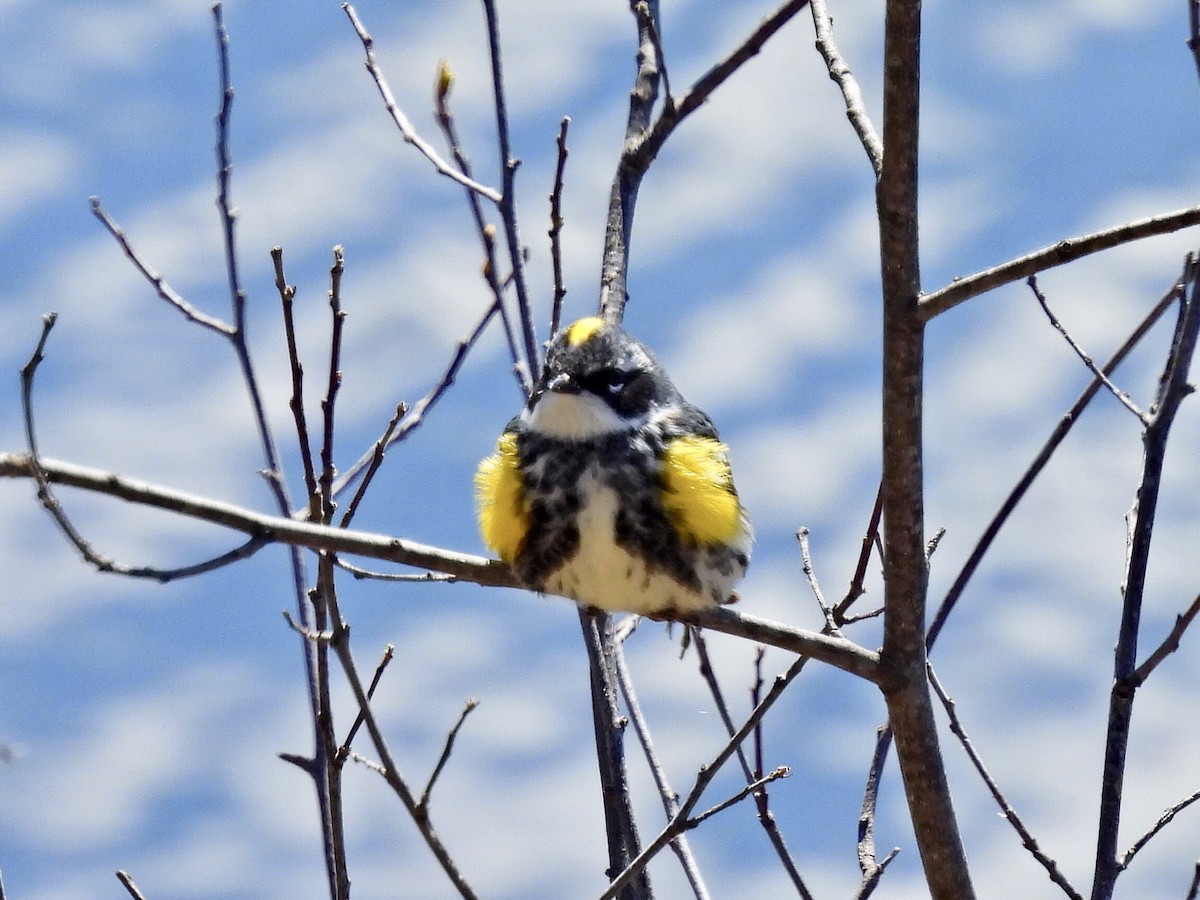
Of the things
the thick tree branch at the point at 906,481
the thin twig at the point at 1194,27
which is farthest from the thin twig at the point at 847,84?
the thin twig at the point at 1194,27

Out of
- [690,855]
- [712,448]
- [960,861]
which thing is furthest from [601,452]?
[960,861]

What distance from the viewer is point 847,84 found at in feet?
12.8

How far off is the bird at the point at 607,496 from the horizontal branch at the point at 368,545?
186mm

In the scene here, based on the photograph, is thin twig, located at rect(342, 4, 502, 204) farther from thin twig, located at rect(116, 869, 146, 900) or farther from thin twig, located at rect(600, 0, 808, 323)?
thin twig, located at rect(116, 869, 146, 900)

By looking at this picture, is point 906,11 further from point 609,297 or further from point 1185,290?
point 609,297

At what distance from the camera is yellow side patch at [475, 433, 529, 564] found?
4.60 m

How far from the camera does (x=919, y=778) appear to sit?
381 centimetres

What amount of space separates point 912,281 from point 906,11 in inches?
24.4

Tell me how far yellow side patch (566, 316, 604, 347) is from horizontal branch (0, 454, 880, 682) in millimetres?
1053

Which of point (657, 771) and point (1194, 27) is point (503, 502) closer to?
point (657, 771)

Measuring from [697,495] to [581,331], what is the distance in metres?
0.77

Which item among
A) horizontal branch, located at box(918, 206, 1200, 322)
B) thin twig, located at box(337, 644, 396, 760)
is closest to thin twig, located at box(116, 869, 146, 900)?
thin twig, located at box(337, 644, 396, 760)

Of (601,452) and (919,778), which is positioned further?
(601,452)

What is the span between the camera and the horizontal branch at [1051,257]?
10.2 feet
